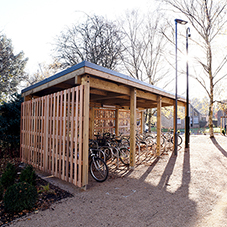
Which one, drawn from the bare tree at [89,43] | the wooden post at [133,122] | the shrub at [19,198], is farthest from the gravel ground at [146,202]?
the bare tree at [89,43]

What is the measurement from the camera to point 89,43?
49.9ft

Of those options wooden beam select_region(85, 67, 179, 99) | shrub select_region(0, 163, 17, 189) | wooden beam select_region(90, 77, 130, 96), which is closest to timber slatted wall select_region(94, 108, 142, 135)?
wooden beam select_region(85, 67, 179, 99)

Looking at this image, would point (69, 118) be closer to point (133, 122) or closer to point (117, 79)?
point (117, 79)

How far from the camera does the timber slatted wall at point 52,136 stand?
433 cm

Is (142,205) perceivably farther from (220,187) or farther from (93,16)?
(93,16)

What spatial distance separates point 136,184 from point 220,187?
6.64ft

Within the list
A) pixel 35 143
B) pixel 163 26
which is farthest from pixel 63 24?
pixel 35 143

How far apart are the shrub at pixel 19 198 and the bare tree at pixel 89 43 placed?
1297 centimetres

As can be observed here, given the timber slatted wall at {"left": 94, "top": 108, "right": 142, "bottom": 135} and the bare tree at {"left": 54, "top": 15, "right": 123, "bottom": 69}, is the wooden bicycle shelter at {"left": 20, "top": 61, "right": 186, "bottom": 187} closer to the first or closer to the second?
the timber slatted wall at {"left": 94, "top": 108, "right": 142, "bottom": 135}

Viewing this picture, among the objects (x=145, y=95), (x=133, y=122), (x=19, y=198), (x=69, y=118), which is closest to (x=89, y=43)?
(x=145, y=95)

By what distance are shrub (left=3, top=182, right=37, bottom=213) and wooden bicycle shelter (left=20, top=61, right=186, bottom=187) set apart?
1.05 m

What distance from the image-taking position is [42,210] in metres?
3.20

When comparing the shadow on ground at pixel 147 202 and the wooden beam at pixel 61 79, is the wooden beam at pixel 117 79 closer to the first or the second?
the wooden beam at pixel 61 79

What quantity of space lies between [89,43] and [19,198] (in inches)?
559
